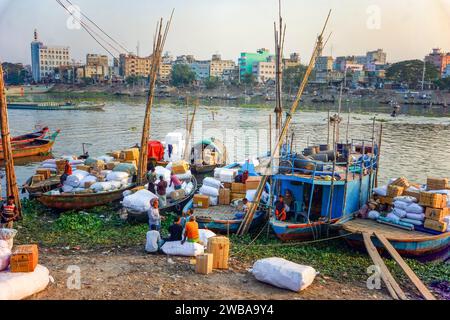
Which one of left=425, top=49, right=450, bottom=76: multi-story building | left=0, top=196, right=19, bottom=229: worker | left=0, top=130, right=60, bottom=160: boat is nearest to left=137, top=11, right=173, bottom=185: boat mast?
left=0, top=196, right=19, bottom=229: worker

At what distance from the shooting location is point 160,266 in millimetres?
8227

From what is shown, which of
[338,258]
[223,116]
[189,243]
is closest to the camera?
[189,243]

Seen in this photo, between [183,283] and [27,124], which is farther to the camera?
[27,124]

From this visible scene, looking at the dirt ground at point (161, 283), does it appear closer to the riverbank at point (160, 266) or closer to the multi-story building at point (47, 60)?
the riverbank at point (160, 266)

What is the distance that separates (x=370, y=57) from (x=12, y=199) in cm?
15388

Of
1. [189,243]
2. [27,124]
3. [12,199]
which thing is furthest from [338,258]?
[27,124]

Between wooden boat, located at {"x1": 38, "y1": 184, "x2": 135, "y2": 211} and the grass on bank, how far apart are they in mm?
623

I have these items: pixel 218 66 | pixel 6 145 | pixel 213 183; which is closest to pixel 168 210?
pixel 213 183

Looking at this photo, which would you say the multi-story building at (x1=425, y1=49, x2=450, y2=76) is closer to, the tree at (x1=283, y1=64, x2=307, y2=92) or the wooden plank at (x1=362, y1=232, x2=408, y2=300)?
the tree at (x1=283, y1=64, x2=307, y2=92)

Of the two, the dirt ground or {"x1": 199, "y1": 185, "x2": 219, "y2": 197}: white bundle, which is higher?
{"x1": 199, "y1": 185, "x2": 219, "y2": 197}: white bundle

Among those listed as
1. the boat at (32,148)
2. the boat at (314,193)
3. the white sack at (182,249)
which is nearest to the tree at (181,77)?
the boat at (32,148)

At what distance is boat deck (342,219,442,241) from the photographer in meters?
10.0
